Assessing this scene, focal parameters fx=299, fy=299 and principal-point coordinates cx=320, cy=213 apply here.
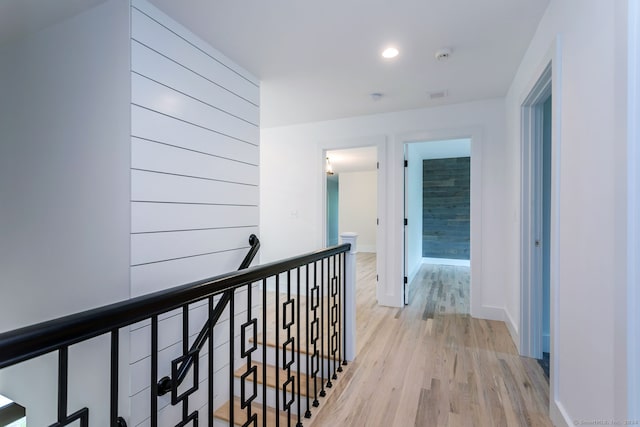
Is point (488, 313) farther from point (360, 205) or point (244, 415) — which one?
point (360, 205)

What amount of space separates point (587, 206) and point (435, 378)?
153 cm

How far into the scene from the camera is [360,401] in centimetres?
192

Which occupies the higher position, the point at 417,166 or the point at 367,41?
the point at 367,41

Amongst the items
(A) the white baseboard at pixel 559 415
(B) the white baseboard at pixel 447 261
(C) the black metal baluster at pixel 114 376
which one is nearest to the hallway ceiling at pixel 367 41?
(C) the black metal baluster at pixel 114 376

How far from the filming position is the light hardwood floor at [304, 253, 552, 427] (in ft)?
5.81

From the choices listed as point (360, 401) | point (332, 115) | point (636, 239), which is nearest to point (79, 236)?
point (360, 401)

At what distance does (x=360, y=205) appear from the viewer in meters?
9.05

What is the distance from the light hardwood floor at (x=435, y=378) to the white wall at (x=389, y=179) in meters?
0.57

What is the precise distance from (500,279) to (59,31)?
435 cm

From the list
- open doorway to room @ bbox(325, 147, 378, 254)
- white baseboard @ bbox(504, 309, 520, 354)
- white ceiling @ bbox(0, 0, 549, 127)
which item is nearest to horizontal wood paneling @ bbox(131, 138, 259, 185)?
white ceiling @ bbox(0, 0, 549, 127)

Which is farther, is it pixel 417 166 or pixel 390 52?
pixel 417 166

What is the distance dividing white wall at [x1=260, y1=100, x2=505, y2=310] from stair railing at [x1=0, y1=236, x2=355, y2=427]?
1.17 metres

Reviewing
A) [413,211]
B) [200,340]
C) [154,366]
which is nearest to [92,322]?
[154,366]

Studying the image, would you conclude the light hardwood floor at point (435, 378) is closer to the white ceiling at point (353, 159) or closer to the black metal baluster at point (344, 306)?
the black metal baluster at point (344, 306)
